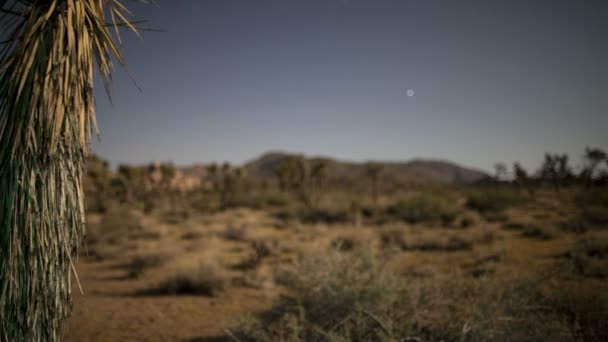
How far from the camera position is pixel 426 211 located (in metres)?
18.9

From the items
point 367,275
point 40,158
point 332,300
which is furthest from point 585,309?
point 40,158

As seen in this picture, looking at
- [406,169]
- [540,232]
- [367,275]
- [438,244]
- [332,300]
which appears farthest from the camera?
[406,169]

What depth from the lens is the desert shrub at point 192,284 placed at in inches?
303

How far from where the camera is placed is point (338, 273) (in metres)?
5.32

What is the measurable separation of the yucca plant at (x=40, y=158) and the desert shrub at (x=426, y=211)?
18086 millimetres

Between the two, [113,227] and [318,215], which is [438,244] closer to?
[318,215]

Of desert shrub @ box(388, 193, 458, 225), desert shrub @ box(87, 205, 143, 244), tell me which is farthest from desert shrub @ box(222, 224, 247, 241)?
desert shrub @ box(388, 193, 458, 225)

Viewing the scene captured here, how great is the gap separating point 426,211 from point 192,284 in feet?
49.8

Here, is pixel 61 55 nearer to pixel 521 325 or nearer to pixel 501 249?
pixel 521 325

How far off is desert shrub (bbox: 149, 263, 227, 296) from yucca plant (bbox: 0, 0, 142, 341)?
4.73 meters

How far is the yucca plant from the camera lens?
2.81 meters

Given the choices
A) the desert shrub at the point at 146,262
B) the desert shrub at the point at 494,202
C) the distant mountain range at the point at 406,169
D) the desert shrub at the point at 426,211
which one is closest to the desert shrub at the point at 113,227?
the desert shrub at the point at 146,262

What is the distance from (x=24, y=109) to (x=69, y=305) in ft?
6.85

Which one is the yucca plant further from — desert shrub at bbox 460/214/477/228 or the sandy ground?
desert shrub at bbox 460/214/477/228
